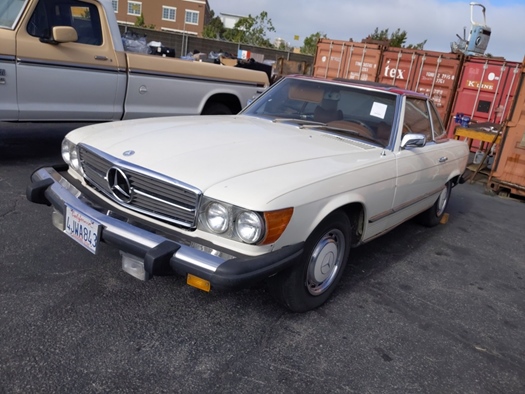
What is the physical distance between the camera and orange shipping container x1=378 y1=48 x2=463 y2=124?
1100 cm

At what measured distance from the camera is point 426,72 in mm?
11375

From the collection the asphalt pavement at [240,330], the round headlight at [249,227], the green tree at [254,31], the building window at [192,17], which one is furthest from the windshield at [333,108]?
the building window at [192,17]

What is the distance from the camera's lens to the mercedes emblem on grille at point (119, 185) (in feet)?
9.20

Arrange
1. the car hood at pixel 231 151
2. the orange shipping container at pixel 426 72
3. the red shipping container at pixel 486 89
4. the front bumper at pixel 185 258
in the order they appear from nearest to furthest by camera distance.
→ the front bumper at pixel 185 258
the car hood at pixel 231 151
the red shipping container at pixel 486 89
the orange shipping container at pixel 426 72

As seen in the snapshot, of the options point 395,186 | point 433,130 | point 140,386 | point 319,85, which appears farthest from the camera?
point 433,130

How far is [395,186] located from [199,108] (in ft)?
12.9

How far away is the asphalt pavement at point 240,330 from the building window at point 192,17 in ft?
199

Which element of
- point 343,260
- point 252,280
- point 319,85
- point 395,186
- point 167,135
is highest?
point 319,85

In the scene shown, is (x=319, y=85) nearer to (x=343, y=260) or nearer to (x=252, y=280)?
(x=343, y=260)

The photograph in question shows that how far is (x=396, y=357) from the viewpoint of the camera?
2820mm

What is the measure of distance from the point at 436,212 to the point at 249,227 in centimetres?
357

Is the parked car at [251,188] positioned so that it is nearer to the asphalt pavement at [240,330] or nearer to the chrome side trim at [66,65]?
the asphalt pavement at [240,330]

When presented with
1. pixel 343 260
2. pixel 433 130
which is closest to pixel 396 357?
pixel 343 260

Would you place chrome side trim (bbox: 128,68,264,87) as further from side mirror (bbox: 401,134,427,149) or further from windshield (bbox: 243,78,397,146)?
side mirror (bbox: 401,134,427,149)
